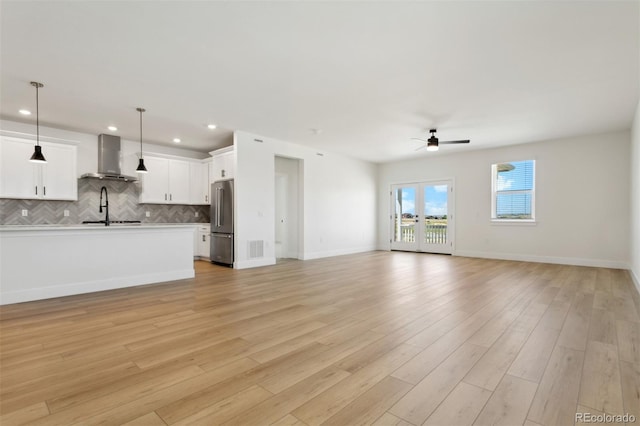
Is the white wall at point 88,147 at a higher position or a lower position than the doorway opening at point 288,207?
higher

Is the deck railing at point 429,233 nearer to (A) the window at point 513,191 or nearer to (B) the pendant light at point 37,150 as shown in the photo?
(A) the window at point 513,191

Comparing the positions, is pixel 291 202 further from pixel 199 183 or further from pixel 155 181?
pixel 155 181

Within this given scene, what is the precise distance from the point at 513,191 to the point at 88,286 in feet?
29.3

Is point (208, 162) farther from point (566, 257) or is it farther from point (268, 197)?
point (566, 257)

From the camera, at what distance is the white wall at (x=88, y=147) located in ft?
18.6

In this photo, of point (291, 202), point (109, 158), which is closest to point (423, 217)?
point (291, 202)

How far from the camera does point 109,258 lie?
4.51 metres

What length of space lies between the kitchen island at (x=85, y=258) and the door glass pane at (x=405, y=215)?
6.44 meters

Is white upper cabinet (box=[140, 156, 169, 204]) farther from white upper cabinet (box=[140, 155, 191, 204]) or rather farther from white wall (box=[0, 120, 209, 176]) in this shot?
white wall (box=[0, 120, 209, 176])

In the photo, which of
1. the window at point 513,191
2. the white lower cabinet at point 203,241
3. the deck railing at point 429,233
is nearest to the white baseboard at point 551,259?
the deck railing at point 429,233

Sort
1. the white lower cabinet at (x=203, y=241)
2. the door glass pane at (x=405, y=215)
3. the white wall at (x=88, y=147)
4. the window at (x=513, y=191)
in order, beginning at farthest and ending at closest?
the door glass pane at (x=405, y=215), the white lower cabinet at (x=203, y=241), the window at (x=513, y=191), the white wall at (x=88, y=147)
